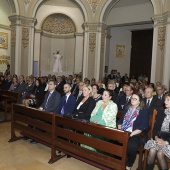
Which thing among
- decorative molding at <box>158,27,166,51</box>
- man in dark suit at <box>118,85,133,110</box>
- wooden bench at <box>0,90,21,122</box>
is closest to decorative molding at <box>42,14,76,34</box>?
decorative molding at <box>158,27,166,51</box>

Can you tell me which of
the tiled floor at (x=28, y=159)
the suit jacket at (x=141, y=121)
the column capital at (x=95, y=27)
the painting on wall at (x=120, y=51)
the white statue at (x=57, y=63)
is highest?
the column capital at (x=95, y=27)

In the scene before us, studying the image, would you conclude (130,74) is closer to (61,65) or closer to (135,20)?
(135,20)

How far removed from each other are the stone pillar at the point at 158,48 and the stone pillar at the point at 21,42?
19.4 ft

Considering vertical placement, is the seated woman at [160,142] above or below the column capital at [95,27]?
below

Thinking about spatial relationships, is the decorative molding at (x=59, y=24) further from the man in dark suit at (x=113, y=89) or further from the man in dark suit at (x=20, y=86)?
the man in dark suit at (x=113, y=89)

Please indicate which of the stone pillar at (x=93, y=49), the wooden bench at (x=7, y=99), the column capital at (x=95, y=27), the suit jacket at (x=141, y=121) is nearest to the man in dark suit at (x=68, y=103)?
the suit jacket at (x=141, y=121)

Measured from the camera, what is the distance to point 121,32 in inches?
544

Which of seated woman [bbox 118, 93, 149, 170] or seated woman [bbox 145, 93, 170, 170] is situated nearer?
seated woman [bbox 145, 93, 170, 170]

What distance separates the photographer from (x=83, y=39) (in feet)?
35.3

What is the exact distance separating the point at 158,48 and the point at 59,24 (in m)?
7.86

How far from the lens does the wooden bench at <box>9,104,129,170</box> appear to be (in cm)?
260

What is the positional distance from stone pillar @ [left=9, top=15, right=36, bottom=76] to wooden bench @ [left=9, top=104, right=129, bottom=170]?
20.8 feet

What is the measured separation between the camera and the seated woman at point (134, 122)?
115 inches

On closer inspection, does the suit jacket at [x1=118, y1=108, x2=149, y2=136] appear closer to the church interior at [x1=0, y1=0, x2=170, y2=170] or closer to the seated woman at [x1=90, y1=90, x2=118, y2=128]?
the seated woman at [x1=90, y1=90, x2=118, y2=128]
